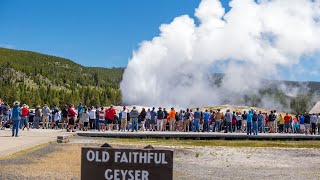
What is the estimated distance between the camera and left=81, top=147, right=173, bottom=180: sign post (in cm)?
580

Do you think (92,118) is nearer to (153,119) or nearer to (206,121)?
(153,119)

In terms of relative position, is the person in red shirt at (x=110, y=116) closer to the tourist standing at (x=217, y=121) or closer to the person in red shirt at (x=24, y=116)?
the person in red shirt at (x=24, y=116)

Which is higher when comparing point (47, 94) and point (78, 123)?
point (47, 94)

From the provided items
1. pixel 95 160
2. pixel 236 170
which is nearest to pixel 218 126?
pixel 236 170

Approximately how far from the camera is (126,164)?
19.2 feet

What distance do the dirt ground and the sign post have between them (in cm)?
564

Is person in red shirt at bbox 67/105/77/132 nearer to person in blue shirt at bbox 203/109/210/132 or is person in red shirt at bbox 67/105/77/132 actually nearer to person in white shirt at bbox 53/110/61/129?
person in white shirt at bbox 53/110/61/129

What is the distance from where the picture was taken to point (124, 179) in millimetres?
5844

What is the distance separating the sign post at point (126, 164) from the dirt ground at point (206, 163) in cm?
564

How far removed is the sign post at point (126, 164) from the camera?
580cm

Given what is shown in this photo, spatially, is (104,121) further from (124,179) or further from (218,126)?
(124,179)

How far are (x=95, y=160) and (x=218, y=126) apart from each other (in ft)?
85.1

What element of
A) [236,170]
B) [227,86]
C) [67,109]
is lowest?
[236,170]

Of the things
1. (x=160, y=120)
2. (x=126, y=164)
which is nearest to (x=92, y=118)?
(x=160, y=120)
